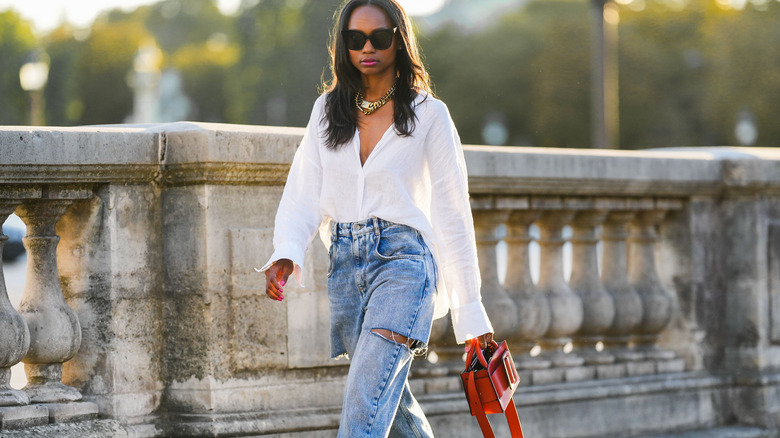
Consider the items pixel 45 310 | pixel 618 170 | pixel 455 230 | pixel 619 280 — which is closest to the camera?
pixel 455 230

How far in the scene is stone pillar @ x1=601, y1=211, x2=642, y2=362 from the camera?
604 centimetres

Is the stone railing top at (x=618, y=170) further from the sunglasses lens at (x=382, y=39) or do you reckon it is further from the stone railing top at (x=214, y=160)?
the sunglasses lens at (x=382, y=39)

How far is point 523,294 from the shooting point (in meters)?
5.69

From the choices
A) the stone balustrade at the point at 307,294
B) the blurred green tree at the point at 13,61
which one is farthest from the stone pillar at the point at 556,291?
the blurred green tree at the point at 13,61

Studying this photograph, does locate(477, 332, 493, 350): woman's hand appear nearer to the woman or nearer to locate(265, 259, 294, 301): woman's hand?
the woman

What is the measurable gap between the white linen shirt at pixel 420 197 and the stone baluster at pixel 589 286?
2078 millimetres

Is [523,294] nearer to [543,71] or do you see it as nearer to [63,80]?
[543,71]

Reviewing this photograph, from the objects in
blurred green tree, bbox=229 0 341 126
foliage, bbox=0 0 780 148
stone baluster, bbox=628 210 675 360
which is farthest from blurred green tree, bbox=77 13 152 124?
stone baluster, bbox=628 210 675 360

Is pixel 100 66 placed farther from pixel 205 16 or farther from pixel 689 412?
pixel 689 412

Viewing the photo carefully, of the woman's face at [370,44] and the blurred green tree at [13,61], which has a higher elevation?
the blurred green tree at [13,61]

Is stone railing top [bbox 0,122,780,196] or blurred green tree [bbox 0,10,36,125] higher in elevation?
blurred green tree [bbox 0,10,36,125]

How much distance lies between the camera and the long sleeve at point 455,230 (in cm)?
387

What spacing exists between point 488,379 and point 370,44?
1106mm

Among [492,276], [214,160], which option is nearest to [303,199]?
[214,160]
